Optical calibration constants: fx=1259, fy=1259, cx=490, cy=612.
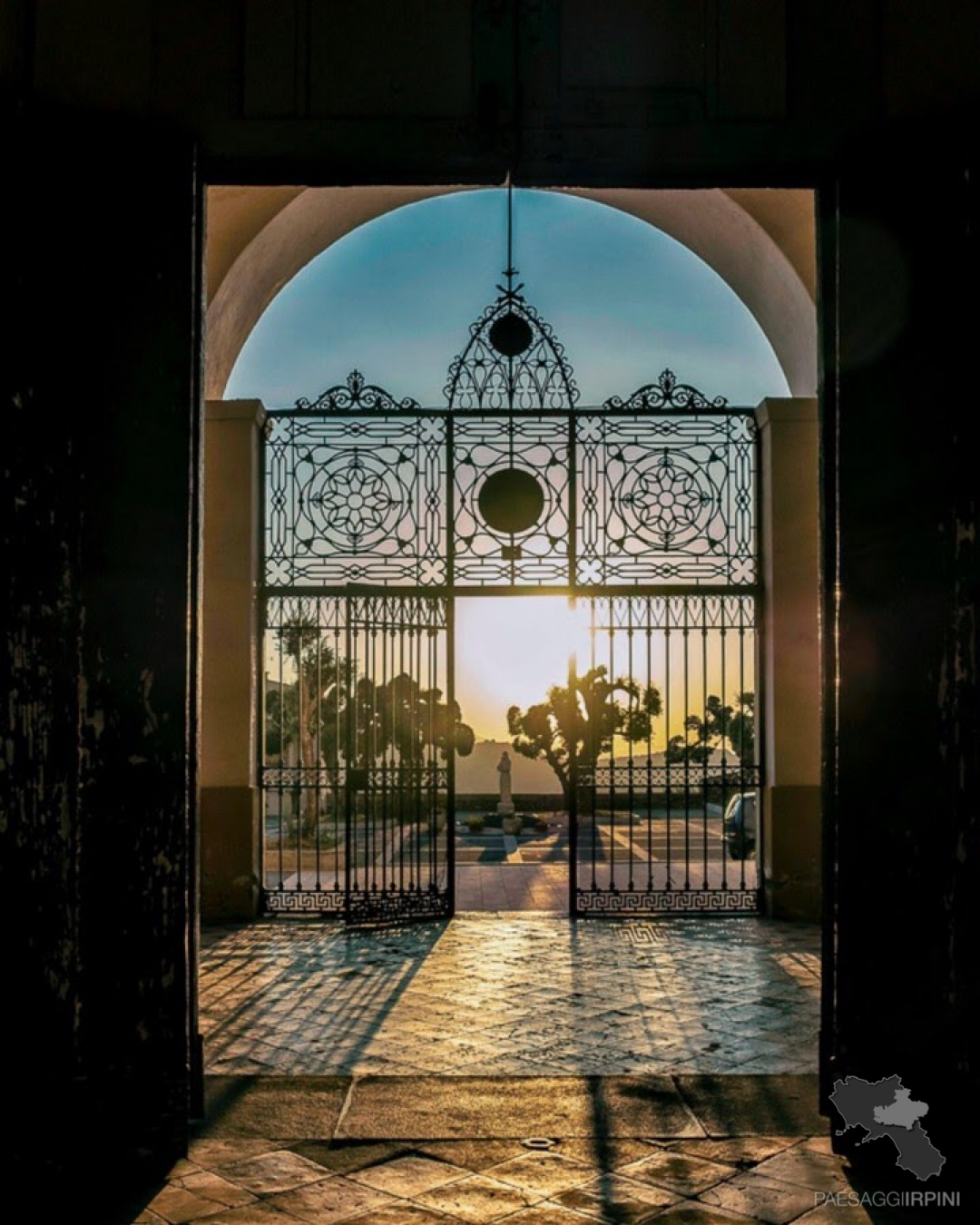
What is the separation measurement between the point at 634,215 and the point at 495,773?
25.2 meters

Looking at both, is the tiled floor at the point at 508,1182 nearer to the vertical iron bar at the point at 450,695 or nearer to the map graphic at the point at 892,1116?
the map graphic at the point at 892,1116

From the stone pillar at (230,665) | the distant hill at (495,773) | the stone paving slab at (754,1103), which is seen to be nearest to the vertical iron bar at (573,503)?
the stone pillar at (230,665)

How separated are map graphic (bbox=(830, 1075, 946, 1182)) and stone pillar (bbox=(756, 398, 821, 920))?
19.9 ft

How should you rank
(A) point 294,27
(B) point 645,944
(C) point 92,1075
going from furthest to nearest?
(B) point 645,944
(A) point 294,27
(C) point 92,1075

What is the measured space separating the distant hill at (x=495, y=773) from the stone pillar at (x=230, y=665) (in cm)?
2016

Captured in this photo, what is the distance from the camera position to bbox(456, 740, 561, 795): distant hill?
31.6 meters

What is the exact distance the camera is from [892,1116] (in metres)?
3.96

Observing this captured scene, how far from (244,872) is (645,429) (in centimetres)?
489

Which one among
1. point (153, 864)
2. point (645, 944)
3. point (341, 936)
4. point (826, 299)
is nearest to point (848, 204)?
point (826, 299)

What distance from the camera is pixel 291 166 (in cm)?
437

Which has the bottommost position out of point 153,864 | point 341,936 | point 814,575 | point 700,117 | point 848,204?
point 341,936

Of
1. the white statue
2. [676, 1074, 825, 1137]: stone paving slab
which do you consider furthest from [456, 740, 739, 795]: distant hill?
[676, 1074, 825, 1137]: stone paving slab

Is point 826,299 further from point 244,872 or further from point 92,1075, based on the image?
point 244,872

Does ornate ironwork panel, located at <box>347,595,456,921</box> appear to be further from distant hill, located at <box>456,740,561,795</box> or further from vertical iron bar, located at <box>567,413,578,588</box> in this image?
distant hill, located at <box>456,740,561,795</box>
